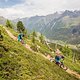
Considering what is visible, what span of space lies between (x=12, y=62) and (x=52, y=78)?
216 inches

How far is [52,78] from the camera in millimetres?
26984

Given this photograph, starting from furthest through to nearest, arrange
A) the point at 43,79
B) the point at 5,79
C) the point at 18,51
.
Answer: the point at 18,51
the point at 43,79
the point at 5,79

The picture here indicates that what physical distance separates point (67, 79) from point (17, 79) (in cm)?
1110

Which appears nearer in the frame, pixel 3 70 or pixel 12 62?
pixel 3 70

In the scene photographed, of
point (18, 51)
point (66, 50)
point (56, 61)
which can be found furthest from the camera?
point (66, 50)

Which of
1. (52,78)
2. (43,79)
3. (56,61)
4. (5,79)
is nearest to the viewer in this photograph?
(5,79)

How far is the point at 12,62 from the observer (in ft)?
83.4

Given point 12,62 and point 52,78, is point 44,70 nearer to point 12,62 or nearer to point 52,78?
point 52,78

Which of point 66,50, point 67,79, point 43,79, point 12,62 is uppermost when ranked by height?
point 12,62

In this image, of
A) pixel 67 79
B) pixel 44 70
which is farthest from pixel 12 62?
pixel 67 79

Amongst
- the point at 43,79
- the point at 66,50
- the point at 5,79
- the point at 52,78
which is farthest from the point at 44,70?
the point at 66,50

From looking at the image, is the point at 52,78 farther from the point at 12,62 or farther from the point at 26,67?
the point at 12,62

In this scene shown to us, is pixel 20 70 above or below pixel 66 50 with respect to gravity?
above

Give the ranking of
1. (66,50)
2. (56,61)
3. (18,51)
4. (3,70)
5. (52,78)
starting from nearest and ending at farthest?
(3,70)
(52,78)
(18,51)
(56,61)
(66,50)
